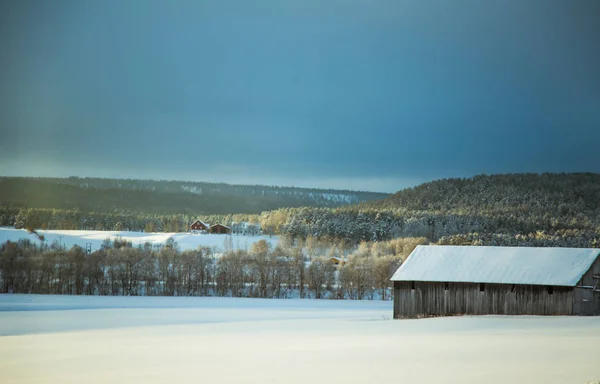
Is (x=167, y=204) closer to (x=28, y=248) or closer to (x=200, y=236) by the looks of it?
(x=200, y=236)

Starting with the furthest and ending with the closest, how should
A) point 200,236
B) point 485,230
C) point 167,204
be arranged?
point 167,204, point 200,236, point 485,230

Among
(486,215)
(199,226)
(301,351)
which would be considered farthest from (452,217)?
(301,351)

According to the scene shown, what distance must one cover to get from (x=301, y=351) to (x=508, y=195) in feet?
454

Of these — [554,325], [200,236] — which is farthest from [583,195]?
[554,325]

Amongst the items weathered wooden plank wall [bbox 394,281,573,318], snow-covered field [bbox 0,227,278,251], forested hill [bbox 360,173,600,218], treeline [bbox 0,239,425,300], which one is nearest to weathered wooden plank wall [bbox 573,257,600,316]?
weathered wooden plank wall [bbox 394,281,573,318]

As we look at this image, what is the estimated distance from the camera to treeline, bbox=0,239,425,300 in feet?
240

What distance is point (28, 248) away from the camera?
83.4m

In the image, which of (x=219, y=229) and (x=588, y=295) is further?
(x=219, y=229)

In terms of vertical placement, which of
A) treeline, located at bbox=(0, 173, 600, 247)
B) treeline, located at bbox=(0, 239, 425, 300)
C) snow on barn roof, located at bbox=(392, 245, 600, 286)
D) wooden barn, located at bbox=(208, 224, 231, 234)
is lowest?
treeline, located at bbox=(0, 239, 425, 300)

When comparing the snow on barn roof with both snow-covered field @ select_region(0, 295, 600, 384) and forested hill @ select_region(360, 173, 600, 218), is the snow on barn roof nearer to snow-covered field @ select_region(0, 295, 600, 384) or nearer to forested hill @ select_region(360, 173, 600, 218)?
snow-covered field @ select_region(0, 295, 600, 384)

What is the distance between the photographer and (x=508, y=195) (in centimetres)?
15400

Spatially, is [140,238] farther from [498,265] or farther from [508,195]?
[498,265]

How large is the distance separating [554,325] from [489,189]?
13632 centimetres

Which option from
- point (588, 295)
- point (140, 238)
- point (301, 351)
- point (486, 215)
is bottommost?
point (301, 351)
